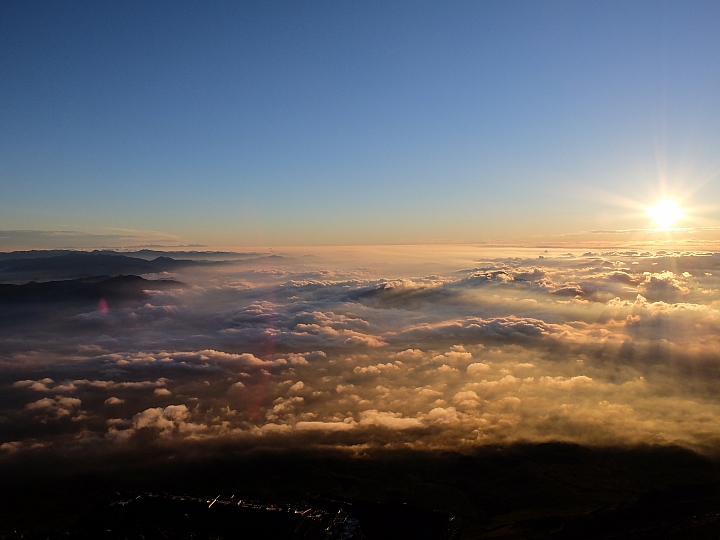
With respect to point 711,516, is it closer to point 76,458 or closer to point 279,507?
point 279,507

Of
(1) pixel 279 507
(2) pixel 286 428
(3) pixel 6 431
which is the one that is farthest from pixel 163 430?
(1) pixel 279 507

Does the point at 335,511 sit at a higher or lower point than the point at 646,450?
higher

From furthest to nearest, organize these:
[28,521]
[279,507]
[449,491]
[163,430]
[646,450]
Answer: [163,430]
[646,450]
[449,491]
[28,521]
[279,507]

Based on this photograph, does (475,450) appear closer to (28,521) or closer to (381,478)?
(381,478)

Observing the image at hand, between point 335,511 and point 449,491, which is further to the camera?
point 449,491

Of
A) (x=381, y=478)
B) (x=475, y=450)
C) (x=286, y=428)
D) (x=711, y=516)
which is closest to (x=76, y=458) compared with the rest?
(x=286, y=428)

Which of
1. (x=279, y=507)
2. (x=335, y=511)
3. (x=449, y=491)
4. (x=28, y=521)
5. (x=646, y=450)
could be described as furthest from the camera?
(x=646, y=450)
